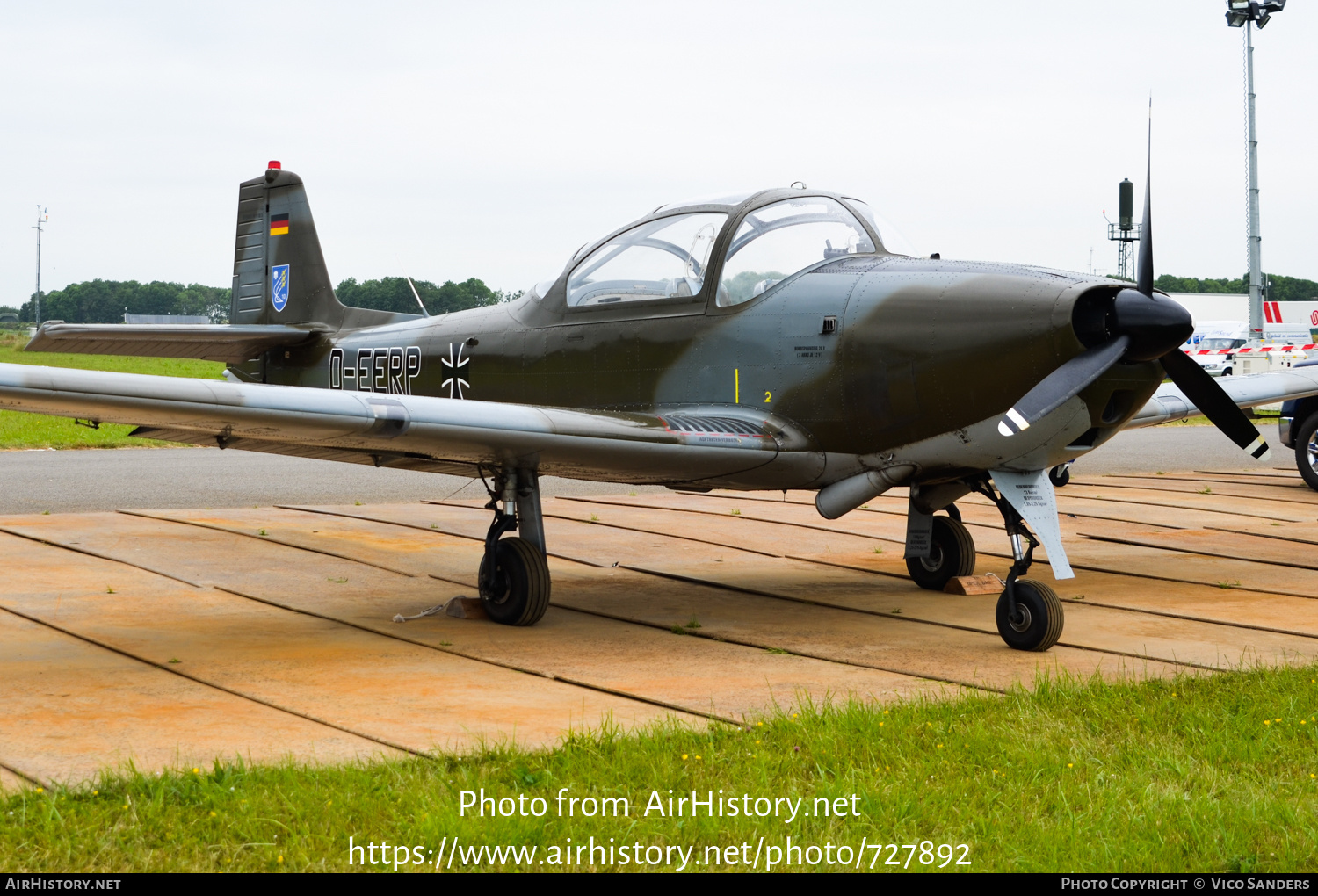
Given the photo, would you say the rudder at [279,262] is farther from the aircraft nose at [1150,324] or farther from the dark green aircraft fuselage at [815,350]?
the aircraft nose at [1150,324]

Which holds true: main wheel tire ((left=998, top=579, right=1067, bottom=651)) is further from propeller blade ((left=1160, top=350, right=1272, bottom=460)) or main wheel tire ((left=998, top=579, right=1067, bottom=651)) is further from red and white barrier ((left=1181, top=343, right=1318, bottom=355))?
red and white barrier ((left=1181, top=343, right=1318, bottom=355))

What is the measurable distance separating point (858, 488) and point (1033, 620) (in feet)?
3.95

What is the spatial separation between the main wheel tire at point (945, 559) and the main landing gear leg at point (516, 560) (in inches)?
102

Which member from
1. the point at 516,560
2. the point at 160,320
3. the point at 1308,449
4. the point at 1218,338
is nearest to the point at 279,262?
the point at 160,320

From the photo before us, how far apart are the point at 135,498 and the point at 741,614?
7734 mm

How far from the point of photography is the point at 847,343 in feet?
22.2

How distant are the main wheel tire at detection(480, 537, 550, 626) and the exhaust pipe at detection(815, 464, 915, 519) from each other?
1591 mm

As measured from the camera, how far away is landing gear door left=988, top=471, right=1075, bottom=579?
6.50m

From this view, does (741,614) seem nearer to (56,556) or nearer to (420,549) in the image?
(420,549)

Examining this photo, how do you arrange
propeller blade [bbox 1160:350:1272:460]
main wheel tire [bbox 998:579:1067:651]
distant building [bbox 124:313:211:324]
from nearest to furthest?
main wheel tire [bbox 998:579:1067:651], propeller blade [bbox 1160:350:1272:460], distant building [bbox 124:313:211:324]

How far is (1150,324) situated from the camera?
5.88 metres

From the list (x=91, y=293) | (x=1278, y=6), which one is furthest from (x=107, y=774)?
(x=91, y=293)

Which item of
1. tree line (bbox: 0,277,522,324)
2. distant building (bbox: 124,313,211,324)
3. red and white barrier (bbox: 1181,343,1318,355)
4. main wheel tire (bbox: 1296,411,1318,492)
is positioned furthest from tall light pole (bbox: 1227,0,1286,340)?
tree line (bbox: 0,277,522,324)

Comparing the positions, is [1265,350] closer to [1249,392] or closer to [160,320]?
[1249,392]
